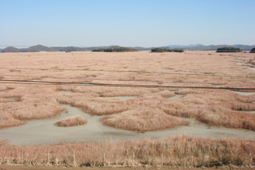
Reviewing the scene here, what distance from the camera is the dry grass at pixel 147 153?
40.4ft

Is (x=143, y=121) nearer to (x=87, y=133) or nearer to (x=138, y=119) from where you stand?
(x=138, y=119)

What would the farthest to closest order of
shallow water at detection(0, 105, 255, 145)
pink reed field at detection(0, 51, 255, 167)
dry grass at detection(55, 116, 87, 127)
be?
dry grass at detection(55, 116, 87, 127) → shallow water at detection(0, 105, 255, 145) → pink reed field at detection(0, 51, 255, 167)

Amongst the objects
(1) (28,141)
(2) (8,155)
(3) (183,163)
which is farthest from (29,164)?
(3) (183,163)

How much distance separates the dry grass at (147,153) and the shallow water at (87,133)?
2.57 meters

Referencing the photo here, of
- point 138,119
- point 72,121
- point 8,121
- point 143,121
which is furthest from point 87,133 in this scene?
point 8,121

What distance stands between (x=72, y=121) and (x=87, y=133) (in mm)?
2483

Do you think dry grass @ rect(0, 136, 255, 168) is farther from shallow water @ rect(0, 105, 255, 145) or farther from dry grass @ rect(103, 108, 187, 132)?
dry grass @ rect(103, 108, 187, 132)

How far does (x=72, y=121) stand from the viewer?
808 inches

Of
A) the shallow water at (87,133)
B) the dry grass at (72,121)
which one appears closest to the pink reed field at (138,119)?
the dry grass at (72,121)

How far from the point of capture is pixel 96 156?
1284cm

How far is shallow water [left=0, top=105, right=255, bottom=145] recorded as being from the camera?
56.8 feet

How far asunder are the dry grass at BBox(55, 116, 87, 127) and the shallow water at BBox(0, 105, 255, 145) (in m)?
0.43

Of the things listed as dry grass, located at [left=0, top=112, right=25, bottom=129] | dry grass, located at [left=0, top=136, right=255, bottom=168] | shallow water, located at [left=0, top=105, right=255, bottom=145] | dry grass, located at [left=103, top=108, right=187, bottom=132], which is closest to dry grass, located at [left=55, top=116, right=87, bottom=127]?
shallow water, located at [left=0, top=105, right=255, bottom=145]

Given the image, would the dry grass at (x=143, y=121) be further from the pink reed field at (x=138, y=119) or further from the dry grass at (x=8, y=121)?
the dry grass at (x=8, y=121)
